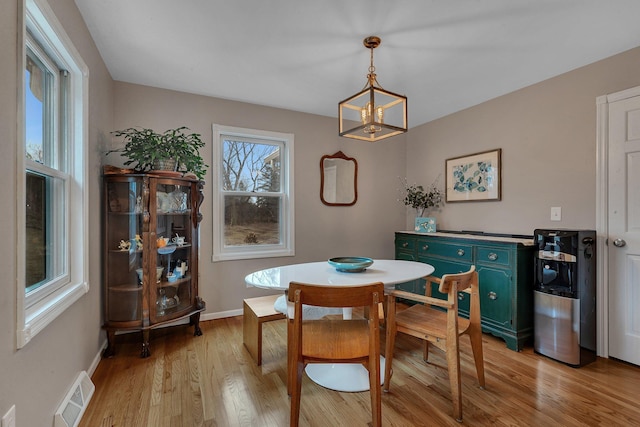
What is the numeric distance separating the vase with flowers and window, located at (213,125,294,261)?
1629 mm

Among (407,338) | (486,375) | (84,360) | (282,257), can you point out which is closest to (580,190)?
(486,375)

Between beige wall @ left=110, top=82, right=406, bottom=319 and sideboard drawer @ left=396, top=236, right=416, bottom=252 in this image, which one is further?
sideboard drawer @ left=396, top=236, right=416, bottom=252

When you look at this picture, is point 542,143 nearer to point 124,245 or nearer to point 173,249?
point 173,249

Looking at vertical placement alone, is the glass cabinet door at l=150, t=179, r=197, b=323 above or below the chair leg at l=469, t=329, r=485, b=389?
above

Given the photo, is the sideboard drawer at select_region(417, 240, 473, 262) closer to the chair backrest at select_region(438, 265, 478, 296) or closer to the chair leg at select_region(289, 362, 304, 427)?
the chair backrest at select_region(438, 265, 478, 296)

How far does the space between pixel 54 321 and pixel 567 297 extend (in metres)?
3.39

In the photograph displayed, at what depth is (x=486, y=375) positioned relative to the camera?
2.13 metres

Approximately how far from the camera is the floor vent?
1512 millimetres

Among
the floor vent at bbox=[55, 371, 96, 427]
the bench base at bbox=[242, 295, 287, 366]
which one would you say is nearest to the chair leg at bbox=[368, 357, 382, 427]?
the bench base at bbox=[242, 295, 287, 366]

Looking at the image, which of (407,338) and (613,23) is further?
(407,338)

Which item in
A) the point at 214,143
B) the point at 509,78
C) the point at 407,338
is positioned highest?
the point at 509,78

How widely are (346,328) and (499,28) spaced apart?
7.37 feet

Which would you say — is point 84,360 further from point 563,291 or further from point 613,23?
point 613,23

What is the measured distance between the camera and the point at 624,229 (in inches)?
91.0
